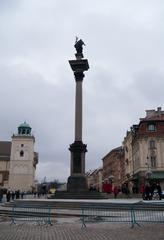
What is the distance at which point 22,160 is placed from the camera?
328 feet

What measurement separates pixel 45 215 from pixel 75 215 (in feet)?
6.01

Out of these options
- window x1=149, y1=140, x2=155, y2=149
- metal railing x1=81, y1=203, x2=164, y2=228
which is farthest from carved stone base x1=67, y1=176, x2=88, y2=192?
window x1=149, y1=140, x2=155, y2=149

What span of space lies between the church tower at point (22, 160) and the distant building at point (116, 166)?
22971 millimetres

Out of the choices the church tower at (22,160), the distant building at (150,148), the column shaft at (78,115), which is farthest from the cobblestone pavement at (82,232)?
the church tower at (22,160)

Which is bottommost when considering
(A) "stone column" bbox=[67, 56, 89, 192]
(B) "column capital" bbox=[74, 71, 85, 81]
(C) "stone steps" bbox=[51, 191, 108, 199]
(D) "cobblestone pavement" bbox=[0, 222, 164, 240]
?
(D) "cobblestone pavement" bbox=[0, 222, 164, 240]

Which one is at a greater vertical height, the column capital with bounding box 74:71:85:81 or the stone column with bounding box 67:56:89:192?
the column capital with bounding box 74:71:85:81

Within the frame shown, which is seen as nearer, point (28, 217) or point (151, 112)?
point (28, 217)

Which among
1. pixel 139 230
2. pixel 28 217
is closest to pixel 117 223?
pixel 139 230

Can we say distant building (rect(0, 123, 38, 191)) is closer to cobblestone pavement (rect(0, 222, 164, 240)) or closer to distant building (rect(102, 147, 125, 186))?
distant building (rect(102, 147, 125, 186))

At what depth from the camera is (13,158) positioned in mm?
100062

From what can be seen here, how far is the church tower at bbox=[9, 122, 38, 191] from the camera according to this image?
96956 mm

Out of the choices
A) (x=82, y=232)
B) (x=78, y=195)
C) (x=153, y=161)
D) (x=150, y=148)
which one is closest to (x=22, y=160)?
(x=150, y=148)

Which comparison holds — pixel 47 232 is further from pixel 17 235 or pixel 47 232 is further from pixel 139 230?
pixel 139 230

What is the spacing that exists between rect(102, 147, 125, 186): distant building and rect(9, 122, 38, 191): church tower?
2297 cm
